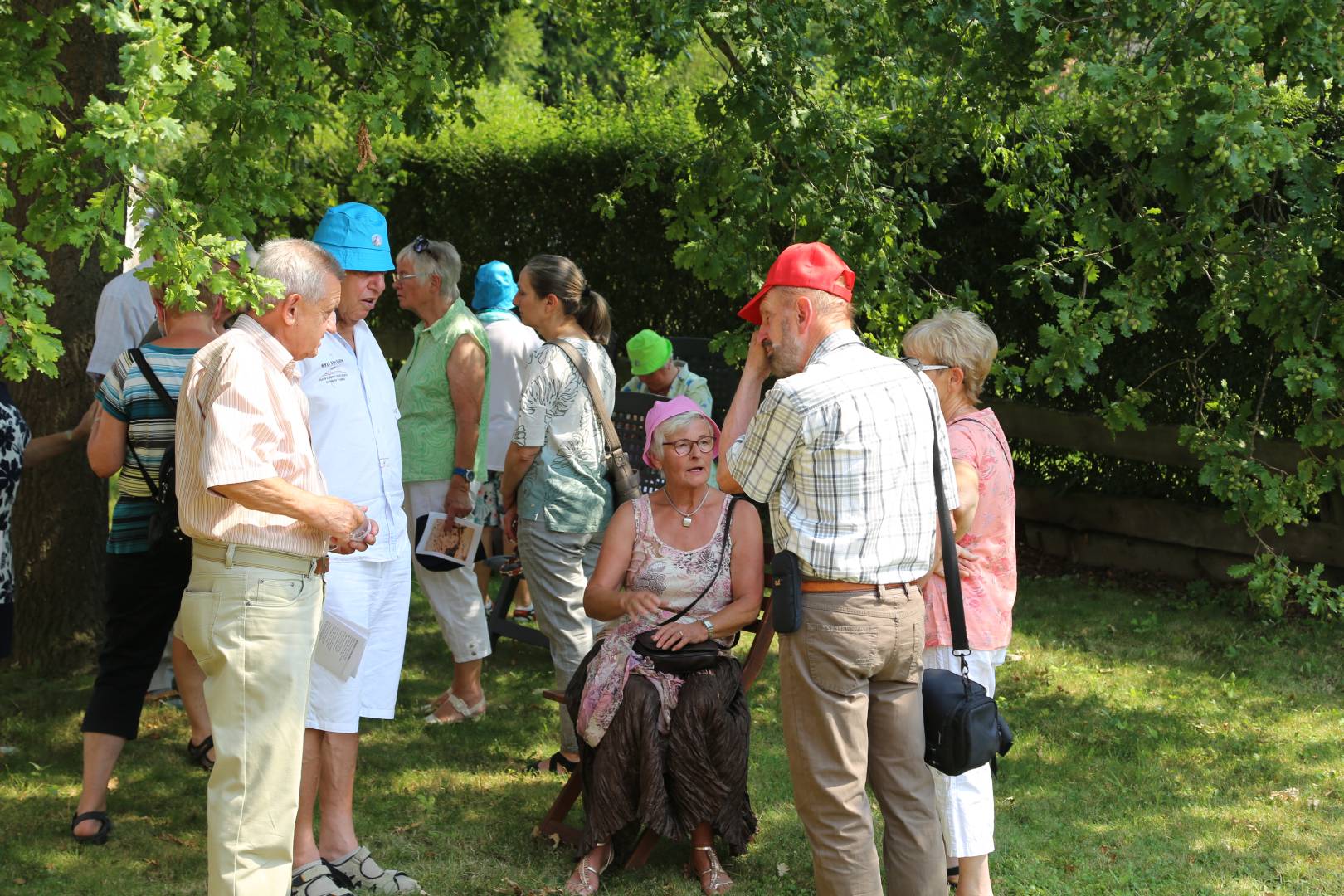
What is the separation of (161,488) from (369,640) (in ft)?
3.01

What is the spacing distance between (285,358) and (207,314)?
1.25m

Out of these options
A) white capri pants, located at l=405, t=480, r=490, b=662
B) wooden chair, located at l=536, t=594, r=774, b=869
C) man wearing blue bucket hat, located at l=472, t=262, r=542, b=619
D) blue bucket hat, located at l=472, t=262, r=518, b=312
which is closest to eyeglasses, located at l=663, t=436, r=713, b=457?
wooden chair, located at l=536, t=594, r=774, b=869

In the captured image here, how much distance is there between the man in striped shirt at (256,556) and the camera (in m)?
3.31

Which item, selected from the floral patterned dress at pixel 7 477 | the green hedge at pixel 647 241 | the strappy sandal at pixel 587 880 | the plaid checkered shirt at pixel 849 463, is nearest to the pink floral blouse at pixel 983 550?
the plaid checkered shirt at pixel 849 463

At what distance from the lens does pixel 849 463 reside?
335 cm

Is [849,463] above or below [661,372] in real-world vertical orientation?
below

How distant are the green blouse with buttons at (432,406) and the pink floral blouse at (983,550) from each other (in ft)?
7.47

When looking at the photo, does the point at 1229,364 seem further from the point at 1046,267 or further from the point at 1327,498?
the point at 1046,267

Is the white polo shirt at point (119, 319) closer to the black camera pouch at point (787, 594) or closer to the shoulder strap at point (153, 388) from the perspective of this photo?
the shoulder strap at point (153, 388)

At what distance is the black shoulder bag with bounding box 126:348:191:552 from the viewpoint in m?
4.39

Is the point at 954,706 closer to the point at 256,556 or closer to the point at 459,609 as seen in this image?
the point at 256,556

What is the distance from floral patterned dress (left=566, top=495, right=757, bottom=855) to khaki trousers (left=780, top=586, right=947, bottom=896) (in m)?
0.81

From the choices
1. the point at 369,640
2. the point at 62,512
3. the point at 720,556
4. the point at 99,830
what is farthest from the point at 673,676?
the point at 62,512

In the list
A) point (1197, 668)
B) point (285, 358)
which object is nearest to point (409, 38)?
point (285, 358)
